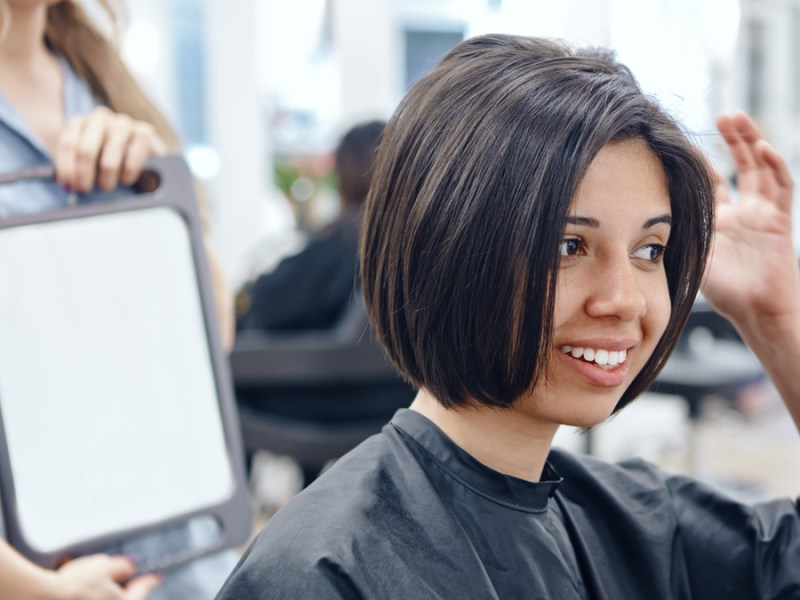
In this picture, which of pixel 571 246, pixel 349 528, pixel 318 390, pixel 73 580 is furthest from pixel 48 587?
pixel 318 390

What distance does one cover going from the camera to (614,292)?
74 centimetres

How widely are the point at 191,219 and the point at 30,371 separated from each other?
8.8 inches

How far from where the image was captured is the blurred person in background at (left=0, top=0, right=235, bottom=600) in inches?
39.0

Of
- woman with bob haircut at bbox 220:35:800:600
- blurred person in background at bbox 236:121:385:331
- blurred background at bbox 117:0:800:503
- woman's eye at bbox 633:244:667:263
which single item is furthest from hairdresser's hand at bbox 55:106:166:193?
blurred background at bbox 117:0:800:503

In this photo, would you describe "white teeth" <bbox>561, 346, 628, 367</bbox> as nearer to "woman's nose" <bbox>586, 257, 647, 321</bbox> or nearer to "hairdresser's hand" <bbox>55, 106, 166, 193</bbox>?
"woman's nose" <bbox>586, 257, 647, 321</bbox>

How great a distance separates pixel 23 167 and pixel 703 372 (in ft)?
7.68

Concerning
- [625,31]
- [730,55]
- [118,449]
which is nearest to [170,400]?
[118,449]

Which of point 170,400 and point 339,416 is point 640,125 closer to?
point 170,400

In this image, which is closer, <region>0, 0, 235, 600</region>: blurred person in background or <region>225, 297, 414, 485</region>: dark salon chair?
<region>0, 0, 235, 600</region>: blurred person in background

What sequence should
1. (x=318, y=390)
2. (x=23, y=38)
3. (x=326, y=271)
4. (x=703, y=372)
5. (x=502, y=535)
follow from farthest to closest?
1. (x=703, y=372)
2. (x=326, y=271)
3. (x=318, y=390)
4. (x=23, y=38)
5. (x=502, y=535)

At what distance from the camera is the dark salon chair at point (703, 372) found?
2.78 m

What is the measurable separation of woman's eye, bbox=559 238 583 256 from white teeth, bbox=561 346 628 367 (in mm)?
74

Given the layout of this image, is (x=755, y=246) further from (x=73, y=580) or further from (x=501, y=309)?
(x=73, y=580)

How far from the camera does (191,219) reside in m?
1.03
